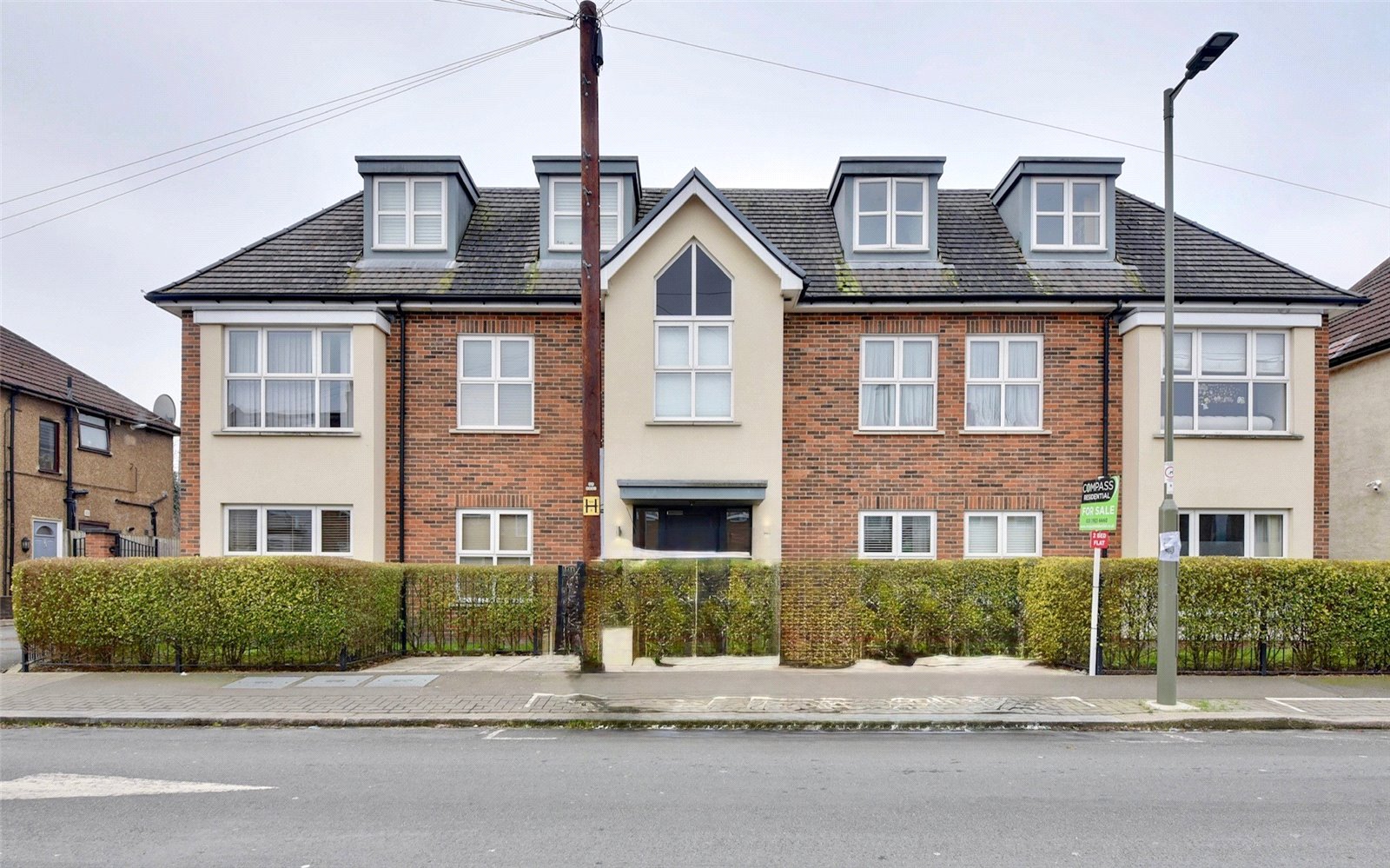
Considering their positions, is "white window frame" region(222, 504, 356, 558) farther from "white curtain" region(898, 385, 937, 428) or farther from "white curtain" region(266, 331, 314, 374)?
"white curtain" region(898, 385, 937, 428)

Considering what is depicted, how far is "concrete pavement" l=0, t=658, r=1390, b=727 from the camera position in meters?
9.18

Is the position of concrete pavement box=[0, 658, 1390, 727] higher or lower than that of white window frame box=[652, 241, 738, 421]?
lower

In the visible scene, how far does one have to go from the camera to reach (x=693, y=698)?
395 inches

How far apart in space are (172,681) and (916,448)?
11620mm

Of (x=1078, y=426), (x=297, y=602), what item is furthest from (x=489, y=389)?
(x=1078, y=426)

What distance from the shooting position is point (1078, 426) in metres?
15.9

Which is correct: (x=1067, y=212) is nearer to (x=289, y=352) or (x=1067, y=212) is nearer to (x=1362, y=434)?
(x=1362, y=434)

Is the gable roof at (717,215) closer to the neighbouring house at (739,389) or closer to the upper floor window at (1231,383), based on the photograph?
the neighbouring house at (739,389)

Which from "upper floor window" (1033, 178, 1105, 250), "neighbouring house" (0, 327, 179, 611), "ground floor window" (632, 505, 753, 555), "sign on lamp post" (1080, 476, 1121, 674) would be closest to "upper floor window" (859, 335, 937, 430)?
"ground floor window" (632, 505, 753, 555)

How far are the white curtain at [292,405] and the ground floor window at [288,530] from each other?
1485mm

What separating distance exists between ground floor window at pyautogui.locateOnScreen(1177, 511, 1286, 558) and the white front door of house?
2730 centimetres

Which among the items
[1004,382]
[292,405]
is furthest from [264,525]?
[1004,382]

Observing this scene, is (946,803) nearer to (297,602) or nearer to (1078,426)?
(297,602)

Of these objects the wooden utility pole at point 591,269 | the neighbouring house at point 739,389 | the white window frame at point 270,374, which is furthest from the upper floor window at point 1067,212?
the white window frame at point 270,374
